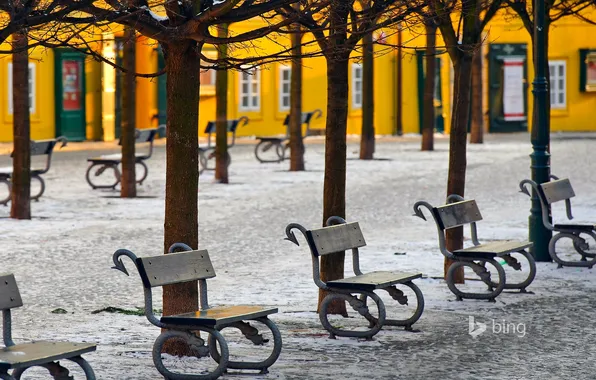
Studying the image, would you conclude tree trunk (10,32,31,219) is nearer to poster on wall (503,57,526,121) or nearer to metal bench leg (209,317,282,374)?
metal bench leg (209,317,282,374)

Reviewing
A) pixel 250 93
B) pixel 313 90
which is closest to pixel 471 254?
pixel 250 93

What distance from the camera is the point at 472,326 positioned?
9422 millimetres

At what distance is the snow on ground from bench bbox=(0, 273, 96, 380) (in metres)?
0.71

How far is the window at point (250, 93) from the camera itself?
38188 millimetres

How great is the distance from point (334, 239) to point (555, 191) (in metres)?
4.45

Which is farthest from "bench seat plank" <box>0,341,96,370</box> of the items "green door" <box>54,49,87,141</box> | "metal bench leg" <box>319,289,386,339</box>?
"green door" <box>54,49,87,141</box>

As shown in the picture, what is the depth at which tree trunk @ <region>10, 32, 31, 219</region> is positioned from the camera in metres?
16.3

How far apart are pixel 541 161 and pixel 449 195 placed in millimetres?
1896

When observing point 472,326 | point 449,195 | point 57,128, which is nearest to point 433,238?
point 449,195

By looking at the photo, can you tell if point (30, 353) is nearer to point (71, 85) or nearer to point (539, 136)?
point (539, 136)

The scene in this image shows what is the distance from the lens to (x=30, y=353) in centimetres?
659

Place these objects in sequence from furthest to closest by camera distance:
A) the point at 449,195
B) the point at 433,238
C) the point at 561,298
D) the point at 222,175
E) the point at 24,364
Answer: the point at 222,175, the point at 433,238, the point at 449,195, the point at 561,298, the point at 24,364

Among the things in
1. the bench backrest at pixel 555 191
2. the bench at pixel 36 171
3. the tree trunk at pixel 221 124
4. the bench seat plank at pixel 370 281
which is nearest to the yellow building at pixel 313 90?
the tree trunk at pixel 221 124

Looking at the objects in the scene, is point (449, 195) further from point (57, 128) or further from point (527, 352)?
point (57, 128)
